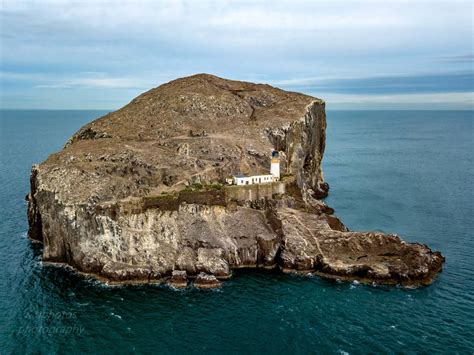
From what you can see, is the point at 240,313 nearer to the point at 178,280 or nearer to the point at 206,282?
the point at 206,282

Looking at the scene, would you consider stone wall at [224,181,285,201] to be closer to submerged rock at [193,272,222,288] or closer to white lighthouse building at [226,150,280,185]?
white lighthouse building at [226,150,280,185]

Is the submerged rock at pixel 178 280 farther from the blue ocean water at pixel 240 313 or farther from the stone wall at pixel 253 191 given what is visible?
the stone wall at pixel 253 191

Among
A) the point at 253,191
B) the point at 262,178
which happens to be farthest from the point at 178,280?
the point at 262,178

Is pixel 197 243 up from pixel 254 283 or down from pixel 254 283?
up

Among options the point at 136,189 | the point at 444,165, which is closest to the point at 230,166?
the point at 136,189

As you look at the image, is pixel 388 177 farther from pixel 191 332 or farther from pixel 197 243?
pixel 191 332

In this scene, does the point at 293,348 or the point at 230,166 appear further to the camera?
the point at 230,166

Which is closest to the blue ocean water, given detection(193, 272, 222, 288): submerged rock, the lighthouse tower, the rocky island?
detection(193, 272, 222, 288): submerged rock
